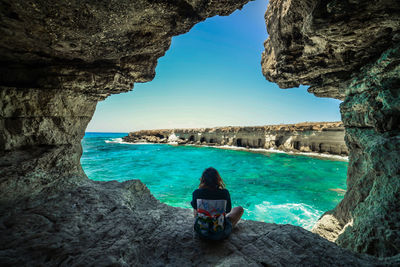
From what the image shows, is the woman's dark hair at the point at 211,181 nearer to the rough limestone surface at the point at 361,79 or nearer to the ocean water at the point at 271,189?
the rough limestone surface at the point at 361,79

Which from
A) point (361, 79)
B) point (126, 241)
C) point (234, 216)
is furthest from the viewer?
point (361, 79)

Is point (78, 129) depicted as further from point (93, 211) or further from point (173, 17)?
point (173, 17)

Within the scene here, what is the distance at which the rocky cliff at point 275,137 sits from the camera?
22.3 metres

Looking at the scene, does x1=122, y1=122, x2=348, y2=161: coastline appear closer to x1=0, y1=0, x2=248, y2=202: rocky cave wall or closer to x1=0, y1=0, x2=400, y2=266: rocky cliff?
x1=0, y1=0, x2=400, y2=266: rocky cliff

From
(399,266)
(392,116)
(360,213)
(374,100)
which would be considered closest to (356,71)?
(374,100)

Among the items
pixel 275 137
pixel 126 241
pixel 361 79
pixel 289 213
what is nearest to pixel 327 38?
pixel 361 79

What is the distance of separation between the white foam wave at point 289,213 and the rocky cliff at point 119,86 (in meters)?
2.21

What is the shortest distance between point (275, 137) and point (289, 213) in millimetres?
24083

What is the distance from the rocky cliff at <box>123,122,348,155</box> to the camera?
73.1ft

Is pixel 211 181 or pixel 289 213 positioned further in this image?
pixel 289 213

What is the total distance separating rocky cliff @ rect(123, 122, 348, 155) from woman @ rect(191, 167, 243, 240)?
26330mm

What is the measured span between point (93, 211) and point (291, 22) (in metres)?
6.21

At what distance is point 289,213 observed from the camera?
7195 millimetres

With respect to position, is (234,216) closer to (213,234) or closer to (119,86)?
(213,234)
